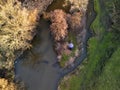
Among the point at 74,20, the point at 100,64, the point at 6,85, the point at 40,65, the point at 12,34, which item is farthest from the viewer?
the point at 74,20

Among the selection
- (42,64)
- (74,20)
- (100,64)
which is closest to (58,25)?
(74,20)

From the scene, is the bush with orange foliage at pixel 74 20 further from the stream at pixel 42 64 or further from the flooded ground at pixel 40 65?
the flooded ground at pixel 40 65

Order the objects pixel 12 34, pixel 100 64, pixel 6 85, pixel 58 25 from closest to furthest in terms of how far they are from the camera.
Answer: pixel 6 85 → pixel 100 64 → pixel 12 34 → pixel 58 25

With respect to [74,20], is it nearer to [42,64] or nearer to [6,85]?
[42,64]

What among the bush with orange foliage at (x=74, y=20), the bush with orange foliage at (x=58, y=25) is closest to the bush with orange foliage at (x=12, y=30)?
the bush with orange foliage at (x=58, y=25)

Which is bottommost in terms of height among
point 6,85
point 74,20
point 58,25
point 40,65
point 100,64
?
point 6,85

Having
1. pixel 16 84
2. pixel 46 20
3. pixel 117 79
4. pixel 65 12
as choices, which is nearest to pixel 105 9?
pixel 65 12

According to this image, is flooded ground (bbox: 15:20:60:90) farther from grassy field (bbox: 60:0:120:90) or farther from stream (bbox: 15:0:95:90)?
grassy field (bbox: 60:0:120:90)
